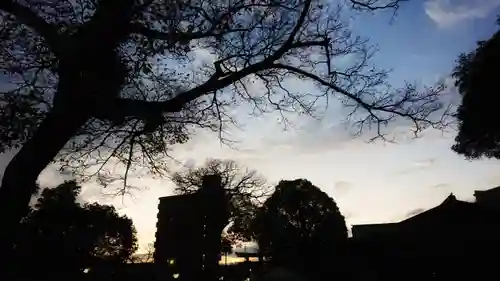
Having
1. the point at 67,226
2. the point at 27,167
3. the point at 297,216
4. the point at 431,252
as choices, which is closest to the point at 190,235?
the point at 431,252

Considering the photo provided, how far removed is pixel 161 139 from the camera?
34.3ft

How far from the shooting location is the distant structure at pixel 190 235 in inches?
624

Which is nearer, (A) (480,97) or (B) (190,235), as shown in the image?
(A) (480,97)

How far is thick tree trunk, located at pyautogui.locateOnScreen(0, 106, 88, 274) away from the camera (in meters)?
6.81

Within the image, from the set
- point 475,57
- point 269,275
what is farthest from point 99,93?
point 475,57

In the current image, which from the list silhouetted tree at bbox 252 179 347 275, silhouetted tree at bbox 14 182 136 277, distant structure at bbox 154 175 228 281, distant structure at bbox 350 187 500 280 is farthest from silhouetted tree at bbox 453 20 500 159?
silhouetted tree at bbox 14 182 136 277

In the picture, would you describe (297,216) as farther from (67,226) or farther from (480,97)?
(480,97)

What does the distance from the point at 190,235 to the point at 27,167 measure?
14.0 meters

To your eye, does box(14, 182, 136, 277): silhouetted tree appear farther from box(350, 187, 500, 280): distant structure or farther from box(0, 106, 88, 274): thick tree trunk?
box(0, 106, 88, 274): thick tree trunk

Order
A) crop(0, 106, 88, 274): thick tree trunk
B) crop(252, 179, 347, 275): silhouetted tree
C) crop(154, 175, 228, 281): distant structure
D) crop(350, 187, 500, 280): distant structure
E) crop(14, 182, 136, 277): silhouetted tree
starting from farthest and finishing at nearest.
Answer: crop(252, 179, 347, 275): silhouetted tree < crop(14, 182, 136, 277): silhouetted tree < crop(154, 175, 228, 281): distant structure < crop(350, 187, 500, 280): distant structure < crop(0, 106, 88, 274): thick tree trunk

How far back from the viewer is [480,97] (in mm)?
18422

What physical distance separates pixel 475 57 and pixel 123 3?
1693 cm

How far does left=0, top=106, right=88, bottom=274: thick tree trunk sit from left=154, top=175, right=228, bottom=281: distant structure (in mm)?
8310

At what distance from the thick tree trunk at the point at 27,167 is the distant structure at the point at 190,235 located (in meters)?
8.31
